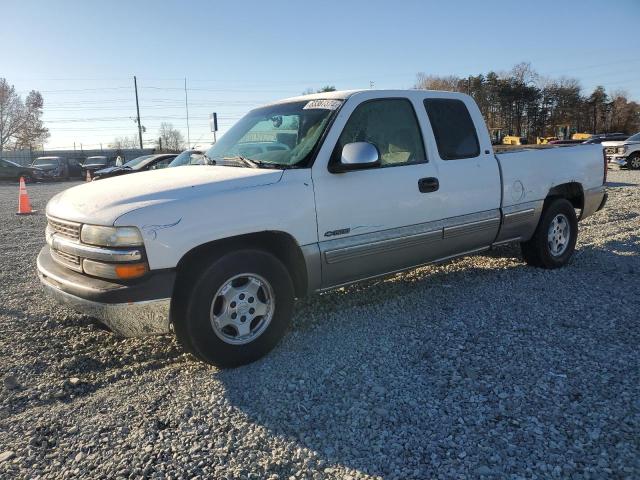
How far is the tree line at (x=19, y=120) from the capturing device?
3167 inches

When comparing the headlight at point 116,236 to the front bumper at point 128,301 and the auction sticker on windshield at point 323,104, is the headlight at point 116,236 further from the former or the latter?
the auction sticker on windshield at point 323,104

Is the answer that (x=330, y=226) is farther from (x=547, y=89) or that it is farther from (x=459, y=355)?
(x=547, y=89)

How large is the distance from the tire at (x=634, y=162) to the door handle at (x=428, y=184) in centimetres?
2126

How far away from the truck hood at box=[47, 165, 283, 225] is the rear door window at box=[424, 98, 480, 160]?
174 centimetres

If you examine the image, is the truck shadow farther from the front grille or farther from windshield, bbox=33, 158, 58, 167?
windshield, bbox=33, 158, 58, 167

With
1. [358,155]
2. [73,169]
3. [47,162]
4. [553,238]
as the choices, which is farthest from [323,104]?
[73,169]

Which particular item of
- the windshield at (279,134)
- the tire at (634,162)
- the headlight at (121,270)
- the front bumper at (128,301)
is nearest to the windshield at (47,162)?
the windshield at (279,134)

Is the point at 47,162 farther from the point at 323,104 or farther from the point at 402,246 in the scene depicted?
the point at 402,246

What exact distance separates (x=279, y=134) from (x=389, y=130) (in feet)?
3.11

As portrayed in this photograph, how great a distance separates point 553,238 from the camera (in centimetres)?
571

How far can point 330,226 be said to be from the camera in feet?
12.4

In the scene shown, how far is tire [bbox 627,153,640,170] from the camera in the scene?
21.4m

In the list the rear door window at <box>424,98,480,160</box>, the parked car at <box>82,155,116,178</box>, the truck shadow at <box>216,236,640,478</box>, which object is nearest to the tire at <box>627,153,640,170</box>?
the truck shadow at <box>216,236,640,478</box>

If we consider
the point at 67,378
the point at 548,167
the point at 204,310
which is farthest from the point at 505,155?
the point at 67,378
